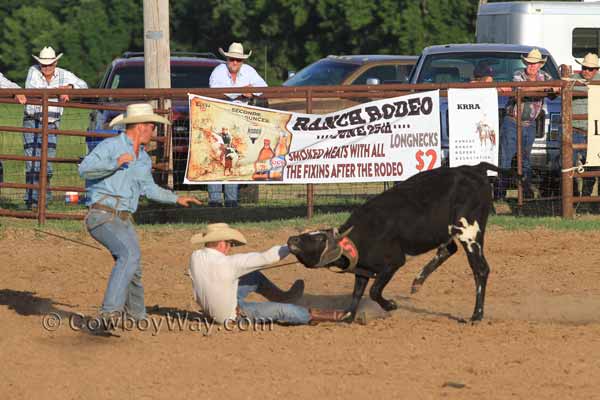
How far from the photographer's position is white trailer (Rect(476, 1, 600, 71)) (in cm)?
2067

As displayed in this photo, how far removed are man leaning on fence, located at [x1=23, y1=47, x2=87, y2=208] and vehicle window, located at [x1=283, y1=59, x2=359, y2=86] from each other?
4.29 meters

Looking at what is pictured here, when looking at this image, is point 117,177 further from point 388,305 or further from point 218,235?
point 388,305

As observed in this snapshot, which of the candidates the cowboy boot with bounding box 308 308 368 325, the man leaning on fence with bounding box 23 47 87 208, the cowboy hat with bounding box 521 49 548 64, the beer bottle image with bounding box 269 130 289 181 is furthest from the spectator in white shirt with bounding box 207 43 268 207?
the cowboy boot with bounding box 308 308 368 325

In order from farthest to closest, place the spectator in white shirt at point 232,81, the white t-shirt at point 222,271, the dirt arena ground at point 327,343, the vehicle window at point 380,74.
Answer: the vehicle window at point 380,74
the spectator in white shirt at point 232,81
the white t-shirt at point 222,271
the dirt arena ground at point 327,343

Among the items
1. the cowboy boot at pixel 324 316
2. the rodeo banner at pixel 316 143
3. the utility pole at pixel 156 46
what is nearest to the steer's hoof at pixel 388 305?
the cowboy boot at pixel 324 316

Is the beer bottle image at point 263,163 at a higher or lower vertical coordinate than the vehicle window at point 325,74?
lower

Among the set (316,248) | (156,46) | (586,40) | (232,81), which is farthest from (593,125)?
(586,40)

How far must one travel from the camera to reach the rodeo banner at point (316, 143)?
1338 centimetres

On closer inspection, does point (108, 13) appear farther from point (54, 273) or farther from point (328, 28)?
point (54, 273)

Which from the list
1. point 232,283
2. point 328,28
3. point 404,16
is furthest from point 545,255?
point 328,28

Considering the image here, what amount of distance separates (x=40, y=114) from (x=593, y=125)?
6248 mm

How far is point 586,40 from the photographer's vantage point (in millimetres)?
21406

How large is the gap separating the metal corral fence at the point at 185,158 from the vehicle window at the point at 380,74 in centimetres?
310

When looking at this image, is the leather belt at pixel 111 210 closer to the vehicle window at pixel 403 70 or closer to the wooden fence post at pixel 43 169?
the wooden fence post at pixel 43 169
